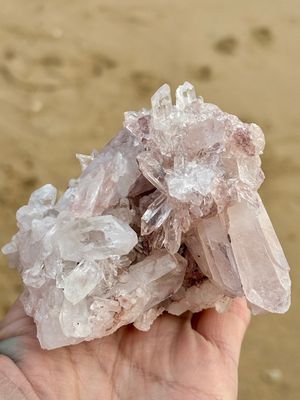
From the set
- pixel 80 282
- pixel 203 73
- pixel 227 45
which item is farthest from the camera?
pixel 227 45

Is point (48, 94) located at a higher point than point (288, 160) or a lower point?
higher

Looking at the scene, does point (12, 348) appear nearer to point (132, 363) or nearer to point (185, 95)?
point (132, 363)

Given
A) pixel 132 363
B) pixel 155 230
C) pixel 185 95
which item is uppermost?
pixel 185 95

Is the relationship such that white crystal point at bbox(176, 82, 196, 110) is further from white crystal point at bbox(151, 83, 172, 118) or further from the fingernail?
the fingernail

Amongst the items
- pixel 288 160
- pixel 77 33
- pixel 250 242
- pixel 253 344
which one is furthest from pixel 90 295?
pixel 77 33

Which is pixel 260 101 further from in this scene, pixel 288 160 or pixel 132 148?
pixel 132 148

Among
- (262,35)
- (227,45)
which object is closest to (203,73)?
(227,45)

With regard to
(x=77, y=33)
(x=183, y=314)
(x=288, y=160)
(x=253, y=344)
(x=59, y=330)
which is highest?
(x=77, y=33)
